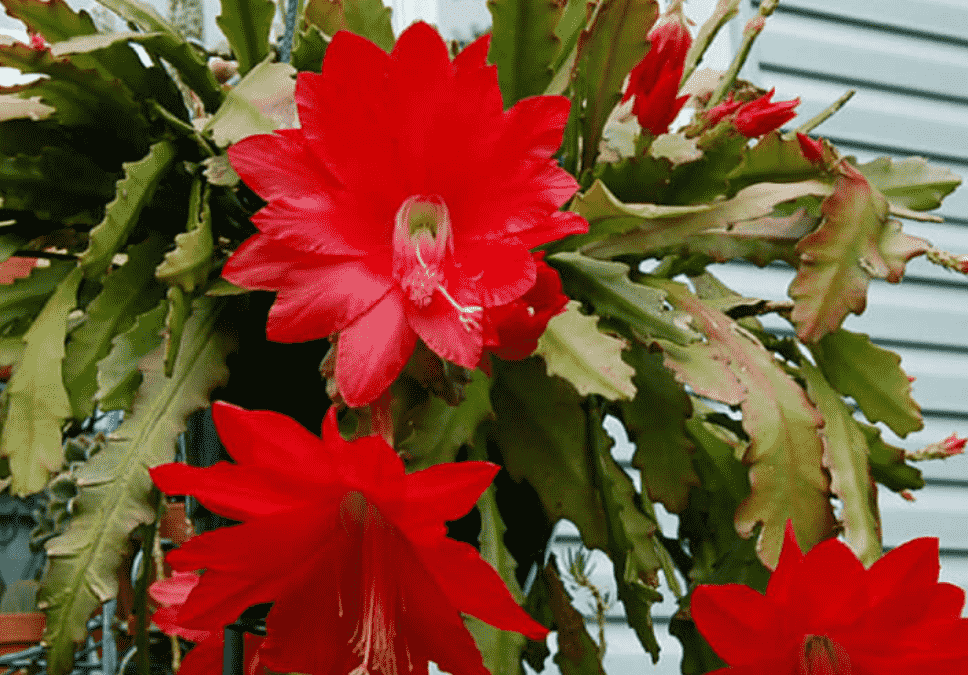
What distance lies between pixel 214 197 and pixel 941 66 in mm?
2203

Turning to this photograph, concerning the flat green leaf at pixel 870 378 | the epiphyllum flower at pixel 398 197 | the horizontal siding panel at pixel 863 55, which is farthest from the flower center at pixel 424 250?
the horizontal siding panel at pixel 863 55

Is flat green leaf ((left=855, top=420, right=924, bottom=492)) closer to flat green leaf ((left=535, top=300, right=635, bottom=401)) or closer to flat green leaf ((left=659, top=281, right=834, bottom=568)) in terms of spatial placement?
flat green leaf ((left=659, top=281, right=834, bottom=568))

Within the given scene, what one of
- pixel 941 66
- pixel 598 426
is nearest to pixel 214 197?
pixel 598 426

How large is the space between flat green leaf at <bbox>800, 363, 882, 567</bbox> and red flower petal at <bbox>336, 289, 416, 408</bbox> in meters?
0.29

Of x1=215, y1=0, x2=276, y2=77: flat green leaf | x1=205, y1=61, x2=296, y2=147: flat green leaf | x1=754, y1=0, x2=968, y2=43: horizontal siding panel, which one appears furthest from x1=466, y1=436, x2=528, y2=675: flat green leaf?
x1=754, y1=0, x2=968, y2=43: horizontal siding panel

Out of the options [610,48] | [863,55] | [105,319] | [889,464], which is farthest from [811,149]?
[863,55]

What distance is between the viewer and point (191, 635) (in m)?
0.53

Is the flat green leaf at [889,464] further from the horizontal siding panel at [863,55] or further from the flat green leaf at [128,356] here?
the horizontal siding panel at [863,55]

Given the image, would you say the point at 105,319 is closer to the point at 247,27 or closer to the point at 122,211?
the point at 122,211

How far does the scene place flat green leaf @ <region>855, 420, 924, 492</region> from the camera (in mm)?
717

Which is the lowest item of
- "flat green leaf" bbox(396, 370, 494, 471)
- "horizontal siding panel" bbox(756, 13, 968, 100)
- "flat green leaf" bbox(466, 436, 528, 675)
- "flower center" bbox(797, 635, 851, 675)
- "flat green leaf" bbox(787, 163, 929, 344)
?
"horizontal siding panel" bbox(756, 13, 968, 100)

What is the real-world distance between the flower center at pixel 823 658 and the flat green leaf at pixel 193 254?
38 cm

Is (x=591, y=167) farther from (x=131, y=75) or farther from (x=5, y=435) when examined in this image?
(x=5, y=435)

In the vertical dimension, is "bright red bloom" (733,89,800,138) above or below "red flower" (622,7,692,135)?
below
